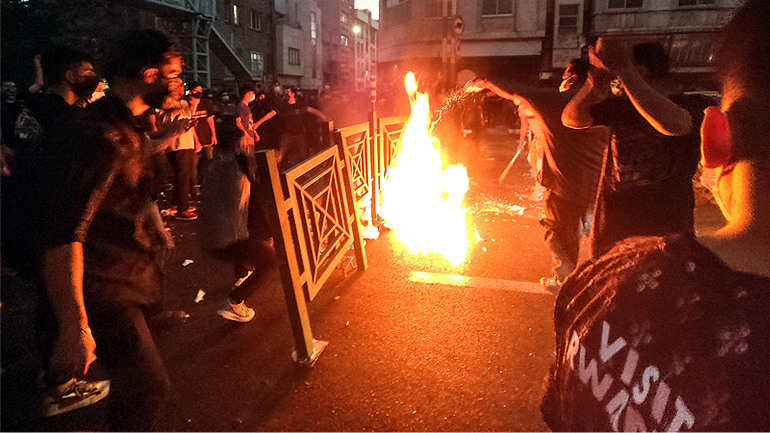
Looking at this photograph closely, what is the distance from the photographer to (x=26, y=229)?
7.87ft

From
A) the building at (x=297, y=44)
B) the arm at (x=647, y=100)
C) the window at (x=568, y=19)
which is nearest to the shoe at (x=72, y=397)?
the arm at (x=647, y=100)

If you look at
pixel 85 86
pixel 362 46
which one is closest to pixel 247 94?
pixel 85 86

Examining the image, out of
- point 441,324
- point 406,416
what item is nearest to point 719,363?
point 406,416

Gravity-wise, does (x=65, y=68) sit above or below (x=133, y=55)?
above

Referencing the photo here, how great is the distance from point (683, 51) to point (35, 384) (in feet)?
114

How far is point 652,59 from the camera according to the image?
287cm

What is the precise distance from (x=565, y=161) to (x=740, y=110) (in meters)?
3.17

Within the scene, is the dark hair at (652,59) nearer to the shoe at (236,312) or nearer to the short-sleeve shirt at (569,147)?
the short-sleeve shirt at (569,147)

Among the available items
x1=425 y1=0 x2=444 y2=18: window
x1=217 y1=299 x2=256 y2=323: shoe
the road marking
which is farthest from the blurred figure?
x1=425 y1=0 x2=444 y2=18: window

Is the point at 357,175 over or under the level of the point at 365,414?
over

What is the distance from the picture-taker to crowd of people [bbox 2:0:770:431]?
0.96 meters

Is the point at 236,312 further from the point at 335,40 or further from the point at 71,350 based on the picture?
the point at 335,40

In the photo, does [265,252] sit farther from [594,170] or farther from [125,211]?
[594,170]

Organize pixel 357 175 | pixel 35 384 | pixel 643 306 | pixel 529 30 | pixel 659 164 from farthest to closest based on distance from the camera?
pixel 529 30 → pixel 357 175 → pixel 35 384 → pixel 659 164 → pixel 643 306
